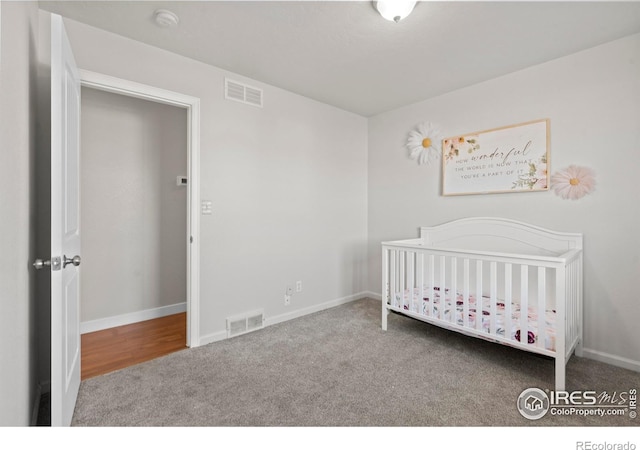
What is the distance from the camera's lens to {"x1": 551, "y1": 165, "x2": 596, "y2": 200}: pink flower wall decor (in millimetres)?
2260

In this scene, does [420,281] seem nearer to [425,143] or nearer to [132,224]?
[425,143]

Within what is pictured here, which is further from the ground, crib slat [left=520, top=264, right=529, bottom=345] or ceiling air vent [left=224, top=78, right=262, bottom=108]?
ceiling air vent [left=224, top=78, right=262, bottom=108]

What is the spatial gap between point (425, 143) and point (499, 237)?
1.17 meters

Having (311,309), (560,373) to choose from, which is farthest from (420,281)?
(311,309)

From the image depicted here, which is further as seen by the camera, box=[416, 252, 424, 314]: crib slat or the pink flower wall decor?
box=[416, 252, 424, 314]: crib slat

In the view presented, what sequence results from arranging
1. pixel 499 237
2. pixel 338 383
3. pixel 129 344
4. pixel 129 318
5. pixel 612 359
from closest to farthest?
pixel 338 383, pixel 612 359, pixel 129 344, pixel 499 237, pixel 129 318

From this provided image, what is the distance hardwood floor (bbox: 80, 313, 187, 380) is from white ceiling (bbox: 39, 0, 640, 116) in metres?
2.24

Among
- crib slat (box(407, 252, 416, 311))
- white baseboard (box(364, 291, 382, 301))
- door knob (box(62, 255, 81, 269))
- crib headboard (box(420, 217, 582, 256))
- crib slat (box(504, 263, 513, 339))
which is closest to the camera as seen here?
door knob (box(62, 255, 81, 269))

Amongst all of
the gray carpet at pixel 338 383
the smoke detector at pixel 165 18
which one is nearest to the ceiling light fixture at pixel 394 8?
the smoke detector at pixel 165 18

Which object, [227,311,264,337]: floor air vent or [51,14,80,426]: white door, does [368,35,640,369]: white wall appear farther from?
[51,14,80,426]: white door

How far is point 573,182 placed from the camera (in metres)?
2.32

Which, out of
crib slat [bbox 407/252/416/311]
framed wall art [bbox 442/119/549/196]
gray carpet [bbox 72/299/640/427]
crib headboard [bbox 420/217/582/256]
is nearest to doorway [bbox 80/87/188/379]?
gray carpet [bbox 72/299/640/427]
